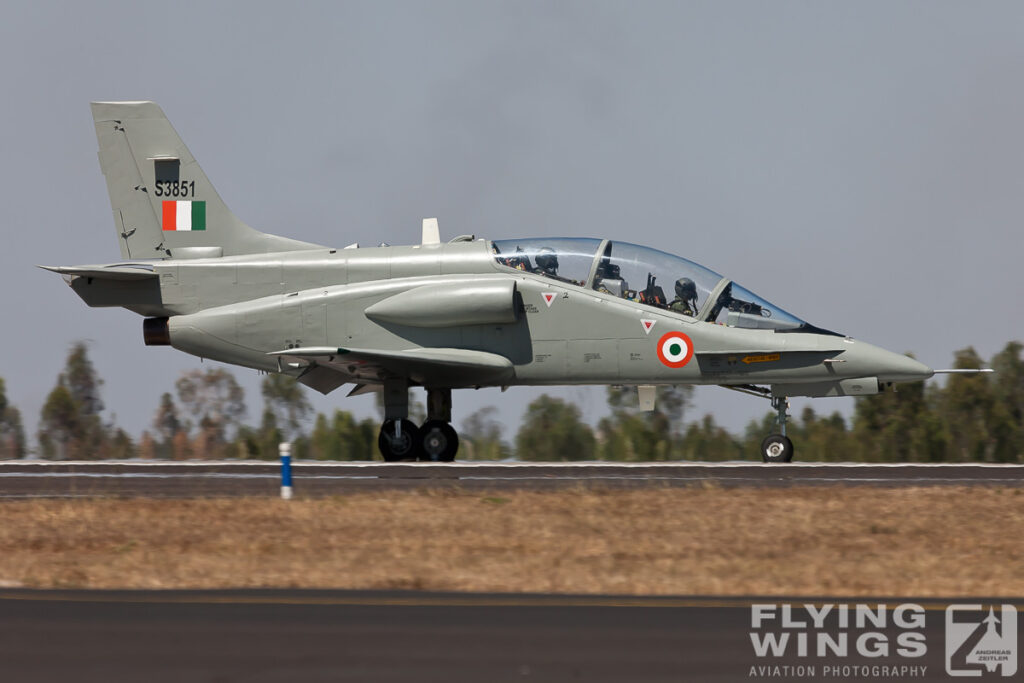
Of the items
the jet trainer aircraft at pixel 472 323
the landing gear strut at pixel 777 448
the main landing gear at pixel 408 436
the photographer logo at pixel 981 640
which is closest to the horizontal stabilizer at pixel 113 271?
the jet trainer aircraft at pixel 472 323

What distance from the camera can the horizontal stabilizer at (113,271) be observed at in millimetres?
22219

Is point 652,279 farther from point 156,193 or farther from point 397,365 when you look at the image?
point 156,193

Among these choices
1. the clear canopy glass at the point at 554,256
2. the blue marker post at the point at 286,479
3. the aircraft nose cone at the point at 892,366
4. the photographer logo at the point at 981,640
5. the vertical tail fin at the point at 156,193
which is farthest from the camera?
the vertical tail fin at the point at 156,193

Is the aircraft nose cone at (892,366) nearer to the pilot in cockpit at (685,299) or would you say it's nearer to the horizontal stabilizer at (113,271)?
the pilot in cockpit at (685,299)

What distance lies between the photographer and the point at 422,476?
18.3m

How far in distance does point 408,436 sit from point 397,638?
1300 cm

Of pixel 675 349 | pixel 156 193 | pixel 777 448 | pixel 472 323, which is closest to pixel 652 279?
pixel 675 349

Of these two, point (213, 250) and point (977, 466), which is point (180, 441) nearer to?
point (213, 250)

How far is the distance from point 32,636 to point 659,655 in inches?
161

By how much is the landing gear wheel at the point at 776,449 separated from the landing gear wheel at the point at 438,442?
16.6 ft

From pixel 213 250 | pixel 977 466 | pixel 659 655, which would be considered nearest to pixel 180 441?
pixel 213 250

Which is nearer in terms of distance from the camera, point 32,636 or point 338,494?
point 32,636

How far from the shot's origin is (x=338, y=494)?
54.5ft

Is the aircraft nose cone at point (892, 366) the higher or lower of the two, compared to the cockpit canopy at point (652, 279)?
lower
